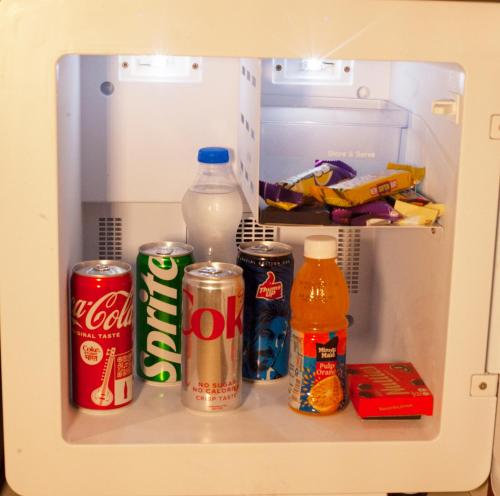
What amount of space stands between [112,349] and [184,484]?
22cm

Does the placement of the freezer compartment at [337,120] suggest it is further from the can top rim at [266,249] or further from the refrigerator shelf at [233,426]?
the refrigerator shelf at [233,426]

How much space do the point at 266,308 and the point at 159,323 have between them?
0.17 metres

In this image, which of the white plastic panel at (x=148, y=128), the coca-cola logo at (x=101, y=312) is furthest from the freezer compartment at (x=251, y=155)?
the coca-cola logo at (x=101, y=312)

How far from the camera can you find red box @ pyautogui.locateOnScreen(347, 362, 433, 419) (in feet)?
4.09

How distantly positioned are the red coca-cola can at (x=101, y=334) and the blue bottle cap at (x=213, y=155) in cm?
22

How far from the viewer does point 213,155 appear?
1341mm

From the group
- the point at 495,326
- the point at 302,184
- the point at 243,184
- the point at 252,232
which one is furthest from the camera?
the point at 252,232

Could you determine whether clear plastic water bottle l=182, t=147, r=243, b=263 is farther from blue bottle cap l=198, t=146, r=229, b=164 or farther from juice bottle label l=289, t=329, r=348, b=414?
juice bottle label l=289, t=329, r=348, b=414

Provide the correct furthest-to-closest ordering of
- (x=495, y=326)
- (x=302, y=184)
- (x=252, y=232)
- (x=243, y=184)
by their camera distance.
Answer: (x=252, y=232) < (x=243, y=184) < (x=302, y=184) < (x=495, y=326)

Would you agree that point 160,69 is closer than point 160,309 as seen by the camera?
No

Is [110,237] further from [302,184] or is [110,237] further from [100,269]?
[302,184]

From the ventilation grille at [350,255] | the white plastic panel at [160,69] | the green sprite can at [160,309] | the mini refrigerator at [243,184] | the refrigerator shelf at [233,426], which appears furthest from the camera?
the ventilation grille at [350,255]

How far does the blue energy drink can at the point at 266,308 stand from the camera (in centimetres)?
132

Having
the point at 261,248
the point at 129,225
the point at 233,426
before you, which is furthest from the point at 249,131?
the point at 233,426
